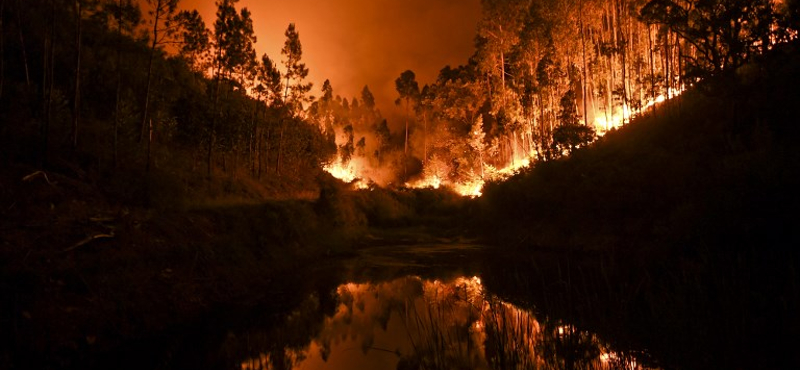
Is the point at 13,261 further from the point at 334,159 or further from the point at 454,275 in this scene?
the point at 334,159

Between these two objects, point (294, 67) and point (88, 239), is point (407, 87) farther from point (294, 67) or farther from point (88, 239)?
point (88, 239)

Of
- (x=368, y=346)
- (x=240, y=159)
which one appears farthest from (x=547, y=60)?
(x=368, y=346)

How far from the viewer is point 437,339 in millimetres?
5387

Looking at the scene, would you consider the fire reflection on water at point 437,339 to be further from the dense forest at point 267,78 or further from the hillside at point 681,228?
the dense forest at point 267,78

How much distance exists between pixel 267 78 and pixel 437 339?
3699 centimetres

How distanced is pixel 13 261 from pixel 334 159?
199ft

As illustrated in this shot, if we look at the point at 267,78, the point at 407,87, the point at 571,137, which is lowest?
the point at 571,137

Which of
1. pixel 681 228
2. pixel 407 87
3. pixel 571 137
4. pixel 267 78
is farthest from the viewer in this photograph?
pixel 407 87

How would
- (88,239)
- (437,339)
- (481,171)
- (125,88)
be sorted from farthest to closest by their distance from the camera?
(481,171), (125,88), (88,239), (437,339)

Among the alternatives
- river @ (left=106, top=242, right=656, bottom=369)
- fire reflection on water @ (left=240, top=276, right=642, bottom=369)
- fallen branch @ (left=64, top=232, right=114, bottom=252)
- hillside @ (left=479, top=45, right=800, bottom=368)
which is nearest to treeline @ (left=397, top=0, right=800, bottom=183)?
hillside @ (left=479, top=45, right=800, bottom=368)

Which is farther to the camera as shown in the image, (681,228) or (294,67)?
(294,67)

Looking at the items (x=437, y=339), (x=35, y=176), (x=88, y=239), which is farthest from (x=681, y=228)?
(x=35, y=176)

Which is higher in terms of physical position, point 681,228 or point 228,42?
→ point 228,42

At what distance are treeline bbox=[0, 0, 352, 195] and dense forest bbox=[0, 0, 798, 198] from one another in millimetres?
118
